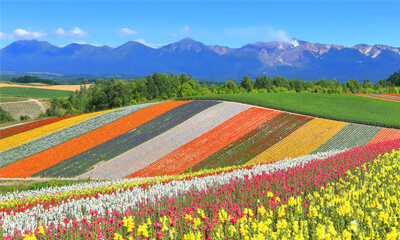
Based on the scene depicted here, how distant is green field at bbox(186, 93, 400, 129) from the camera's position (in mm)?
37688

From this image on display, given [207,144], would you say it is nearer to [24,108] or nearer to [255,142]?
[255,142]

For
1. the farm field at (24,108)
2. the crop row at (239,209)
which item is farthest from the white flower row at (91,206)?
the farm field at (24,108)

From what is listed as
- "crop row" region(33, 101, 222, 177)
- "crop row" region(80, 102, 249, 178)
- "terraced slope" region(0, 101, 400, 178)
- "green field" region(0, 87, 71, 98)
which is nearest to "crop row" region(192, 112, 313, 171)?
"terraced slope" region(0, 101, 400, 178)

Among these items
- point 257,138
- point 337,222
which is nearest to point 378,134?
point 257,138

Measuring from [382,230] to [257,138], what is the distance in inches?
915

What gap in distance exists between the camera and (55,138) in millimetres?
33969

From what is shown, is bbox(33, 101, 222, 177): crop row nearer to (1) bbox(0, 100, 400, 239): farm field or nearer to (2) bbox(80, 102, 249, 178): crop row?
(1) bbox(0, 100, 400, 239): farm field

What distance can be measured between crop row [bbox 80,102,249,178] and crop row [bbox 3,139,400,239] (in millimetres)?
12515

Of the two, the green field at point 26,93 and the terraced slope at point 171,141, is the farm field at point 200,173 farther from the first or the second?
the green field at point 26,93

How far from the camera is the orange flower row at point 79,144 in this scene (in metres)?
25.5

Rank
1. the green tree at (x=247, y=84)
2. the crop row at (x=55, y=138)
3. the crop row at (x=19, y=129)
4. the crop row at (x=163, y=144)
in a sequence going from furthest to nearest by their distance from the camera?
the green tree at (x=247, y=84) → the crop row at (x=19, y=129) → the crop row at (x=55, y=138) → the crop row at (x=163, y=144)

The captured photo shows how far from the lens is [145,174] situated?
23.5m

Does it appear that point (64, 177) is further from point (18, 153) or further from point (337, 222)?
point (337, 222)

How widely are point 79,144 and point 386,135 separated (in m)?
30.3
